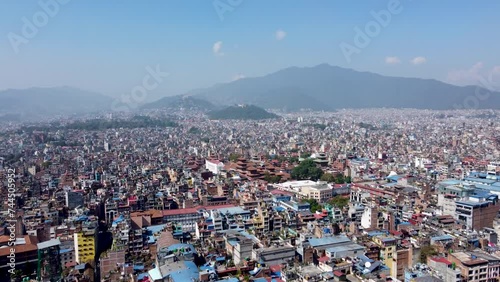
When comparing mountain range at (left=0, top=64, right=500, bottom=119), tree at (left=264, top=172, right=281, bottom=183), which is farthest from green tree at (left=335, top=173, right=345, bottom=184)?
mountain range at (left=0, top=64, right=500, bottom=119)

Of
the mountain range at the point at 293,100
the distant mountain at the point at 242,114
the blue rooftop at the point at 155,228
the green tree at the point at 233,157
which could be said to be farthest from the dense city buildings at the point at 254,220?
the mountain range at the point at 293,100

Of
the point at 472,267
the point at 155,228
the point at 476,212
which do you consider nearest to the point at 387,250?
the point at 472,267

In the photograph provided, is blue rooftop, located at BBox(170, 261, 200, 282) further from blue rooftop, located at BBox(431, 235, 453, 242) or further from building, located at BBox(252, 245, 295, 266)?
blue rooftop, located at BBox(431, 235, 453, 242)

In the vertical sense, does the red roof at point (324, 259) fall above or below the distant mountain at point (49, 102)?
below

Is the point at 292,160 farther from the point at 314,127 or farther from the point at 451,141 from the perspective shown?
the point at 314,127

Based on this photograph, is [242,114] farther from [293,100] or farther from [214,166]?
[214,166]

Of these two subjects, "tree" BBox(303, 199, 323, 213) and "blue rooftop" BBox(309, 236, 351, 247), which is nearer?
"blue rooftop" BBox(309, 236, 351, 247)

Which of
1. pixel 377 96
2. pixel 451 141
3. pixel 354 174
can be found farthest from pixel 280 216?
pixel 377 96

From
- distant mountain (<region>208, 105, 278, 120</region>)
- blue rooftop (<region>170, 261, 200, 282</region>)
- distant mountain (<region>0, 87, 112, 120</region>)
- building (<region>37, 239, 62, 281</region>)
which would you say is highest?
distant mountain (<region>0, 87, 112, 120</region>)

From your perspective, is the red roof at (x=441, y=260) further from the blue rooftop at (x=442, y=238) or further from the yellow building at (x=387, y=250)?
the blue rooftop at (x=442, y=238)

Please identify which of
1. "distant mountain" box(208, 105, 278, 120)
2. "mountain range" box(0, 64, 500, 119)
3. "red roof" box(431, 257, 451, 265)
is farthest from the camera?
"mountain range" box(0, 64, 500, 119)
